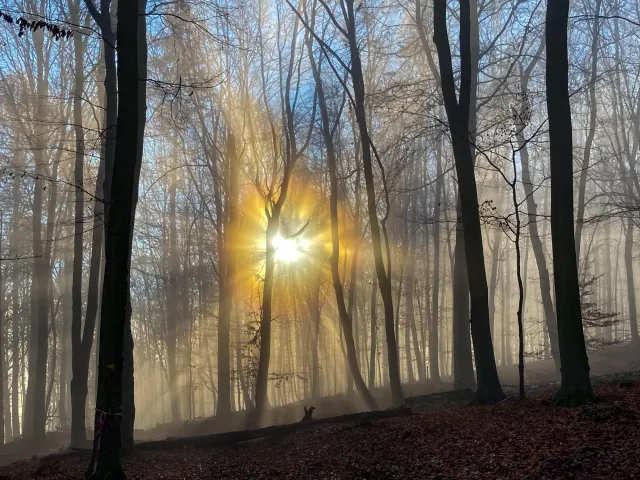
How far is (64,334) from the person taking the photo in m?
28.1

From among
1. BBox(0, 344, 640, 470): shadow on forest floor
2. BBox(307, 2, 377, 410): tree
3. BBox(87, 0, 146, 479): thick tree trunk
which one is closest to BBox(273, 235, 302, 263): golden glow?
BBox(307, 2, 377, 410): tree

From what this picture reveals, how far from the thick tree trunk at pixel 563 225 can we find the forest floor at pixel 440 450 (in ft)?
1.59

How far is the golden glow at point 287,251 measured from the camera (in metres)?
19.9

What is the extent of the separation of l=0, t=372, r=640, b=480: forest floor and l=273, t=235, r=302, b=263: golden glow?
1017cm

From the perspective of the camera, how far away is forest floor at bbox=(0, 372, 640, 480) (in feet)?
17.5

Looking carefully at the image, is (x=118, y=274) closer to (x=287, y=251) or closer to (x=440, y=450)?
(x=440, y=450)

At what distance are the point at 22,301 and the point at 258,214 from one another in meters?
15.0

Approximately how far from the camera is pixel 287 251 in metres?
22.9

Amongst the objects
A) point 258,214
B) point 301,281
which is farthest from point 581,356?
point 301,281

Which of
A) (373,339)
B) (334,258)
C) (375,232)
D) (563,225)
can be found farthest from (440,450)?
(373,339)

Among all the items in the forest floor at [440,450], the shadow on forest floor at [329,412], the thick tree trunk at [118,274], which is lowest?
the shadow on forest floor at [329,412]

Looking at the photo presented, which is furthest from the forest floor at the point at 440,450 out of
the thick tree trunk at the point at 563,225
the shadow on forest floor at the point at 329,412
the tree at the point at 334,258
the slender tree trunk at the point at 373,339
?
the slender tree trunk at the point at 373,339

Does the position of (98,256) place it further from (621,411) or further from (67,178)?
(621,411)

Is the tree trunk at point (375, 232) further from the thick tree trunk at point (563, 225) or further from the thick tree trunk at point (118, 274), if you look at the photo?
the thick tree trunk at point (118, 274)
